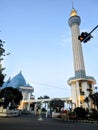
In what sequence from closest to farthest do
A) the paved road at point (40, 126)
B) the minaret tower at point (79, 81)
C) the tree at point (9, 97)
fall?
the paved road at point (40, 126) < the tree at point (9, 97) < the minaret tower at point (79, 81)

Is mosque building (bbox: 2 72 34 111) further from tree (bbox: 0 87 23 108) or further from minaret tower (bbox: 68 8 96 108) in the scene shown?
tree (bbox: 0 87 23 108)

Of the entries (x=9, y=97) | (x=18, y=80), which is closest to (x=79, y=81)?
(x=9, y=97)

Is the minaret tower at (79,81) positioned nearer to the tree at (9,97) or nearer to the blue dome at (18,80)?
the tree at (9,97)

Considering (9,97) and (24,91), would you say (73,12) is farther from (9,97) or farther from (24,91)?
(9,97)

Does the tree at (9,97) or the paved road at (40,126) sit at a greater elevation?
the tree at (9,97)

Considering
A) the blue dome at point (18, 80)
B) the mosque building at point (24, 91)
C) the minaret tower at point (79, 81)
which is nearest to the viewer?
the minaret tower at point (79, 81)

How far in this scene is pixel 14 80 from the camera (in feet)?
447

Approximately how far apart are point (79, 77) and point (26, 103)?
1565 inches

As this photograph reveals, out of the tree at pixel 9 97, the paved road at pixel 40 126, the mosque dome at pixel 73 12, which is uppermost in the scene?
the mosque dome at pixel 73 12

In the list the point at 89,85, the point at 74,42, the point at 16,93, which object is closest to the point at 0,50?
the point at 16,93

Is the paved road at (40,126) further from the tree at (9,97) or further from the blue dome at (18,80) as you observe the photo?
the blue dome at (18,80)

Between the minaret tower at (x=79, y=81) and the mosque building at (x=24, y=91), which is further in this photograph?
the mosque building at (x=24, y=91)

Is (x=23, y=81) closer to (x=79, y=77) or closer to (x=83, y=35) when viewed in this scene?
(x=79, y=77)

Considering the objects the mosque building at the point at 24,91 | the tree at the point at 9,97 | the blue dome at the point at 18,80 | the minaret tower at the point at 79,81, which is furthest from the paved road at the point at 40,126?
the blue dome at the point at 18,80
